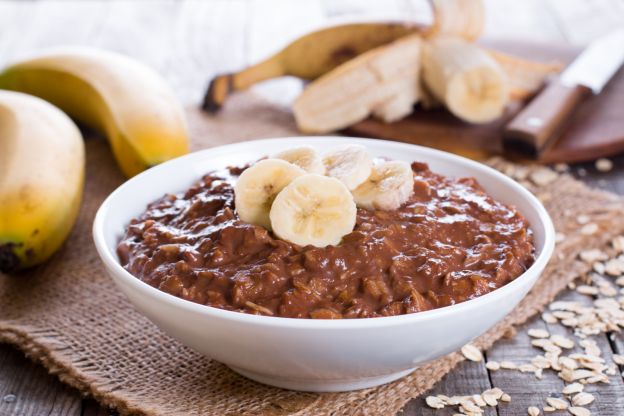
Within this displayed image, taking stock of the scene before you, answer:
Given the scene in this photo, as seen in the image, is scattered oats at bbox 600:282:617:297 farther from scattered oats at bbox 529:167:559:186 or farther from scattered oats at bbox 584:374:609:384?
scattered oats at bbox 529:167:559:186

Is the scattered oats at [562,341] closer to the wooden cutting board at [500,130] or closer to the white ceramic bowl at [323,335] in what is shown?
the white ceramic bowl at [323,335]

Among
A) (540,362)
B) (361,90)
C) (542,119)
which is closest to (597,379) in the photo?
(540,362)

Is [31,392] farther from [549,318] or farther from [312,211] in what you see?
[549,318]

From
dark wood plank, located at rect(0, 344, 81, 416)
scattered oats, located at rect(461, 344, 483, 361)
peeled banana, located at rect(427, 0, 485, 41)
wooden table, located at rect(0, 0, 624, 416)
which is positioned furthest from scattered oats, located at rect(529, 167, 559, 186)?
dark wood plank, located at rect(0, 344, 81, 416)

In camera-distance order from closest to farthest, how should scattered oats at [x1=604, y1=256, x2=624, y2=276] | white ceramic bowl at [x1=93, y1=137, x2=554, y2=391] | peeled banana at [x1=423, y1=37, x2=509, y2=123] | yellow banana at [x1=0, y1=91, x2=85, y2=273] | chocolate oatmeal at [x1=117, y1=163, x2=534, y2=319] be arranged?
white ceramic bowl at [x1=93, y1=137, x2=554, y2=391] < chocolate oatmeal at [x1=117, y1=163, x2=534, y2=319] < yellow banana at [x1=0, y1=91, x2=85, y2=273] < scattered oats at [x1=604, y1=256, x2=624, y2=276] < peeled banana at [x1=423, y1=37, x2=509, y2=123]

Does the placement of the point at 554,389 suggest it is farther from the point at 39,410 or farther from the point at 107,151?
the point at 107,151

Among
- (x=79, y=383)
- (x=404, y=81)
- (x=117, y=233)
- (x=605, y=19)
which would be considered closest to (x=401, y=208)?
(x=117, y=233)
